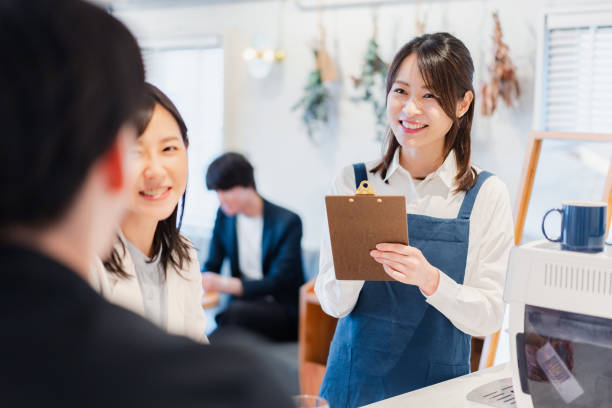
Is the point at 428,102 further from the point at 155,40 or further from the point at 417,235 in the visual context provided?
the point at 155,40

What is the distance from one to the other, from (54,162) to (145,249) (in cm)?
93

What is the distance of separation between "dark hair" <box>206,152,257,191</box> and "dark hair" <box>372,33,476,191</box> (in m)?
1.97

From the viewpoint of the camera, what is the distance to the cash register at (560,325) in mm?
1238

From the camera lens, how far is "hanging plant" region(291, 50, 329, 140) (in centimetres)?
413

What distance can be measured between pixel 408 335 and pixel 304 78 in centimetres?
290

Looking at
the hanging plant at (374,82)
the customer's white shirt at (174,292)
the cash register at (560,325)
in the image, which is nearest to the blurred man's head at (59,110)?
the customer's white shirt at (174,292)

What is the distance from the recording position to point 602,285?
123 cm

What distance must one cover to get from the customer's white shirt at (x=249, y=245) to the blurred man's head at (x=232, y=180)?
114 mm

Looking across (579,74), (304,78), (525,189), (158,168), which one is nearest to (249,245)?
(304,78)

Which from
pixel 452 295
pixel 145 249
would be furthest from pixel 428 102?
pixel 145 249

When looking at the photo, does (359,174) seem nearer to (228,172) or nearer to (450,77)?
(450,77)

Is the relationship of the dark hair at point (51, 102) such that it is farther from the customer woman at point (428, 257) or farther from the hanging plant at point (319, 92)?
the hanging plant at point (319, 92)

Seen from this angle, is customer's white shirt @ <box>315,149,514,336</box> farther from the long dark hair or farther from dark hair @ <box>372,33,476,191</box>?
the long dark hair

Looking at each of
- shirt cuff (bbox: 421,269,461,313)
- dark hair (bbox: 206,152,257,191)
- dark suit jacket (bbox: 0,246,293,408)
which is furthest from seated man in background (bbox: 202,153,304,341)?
dark suit jacket (bbox: 0,246,293,408)
